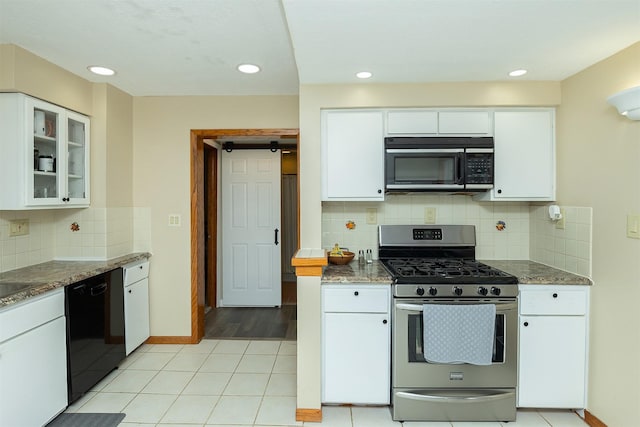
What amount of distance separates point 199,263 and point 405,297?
6.88 feet

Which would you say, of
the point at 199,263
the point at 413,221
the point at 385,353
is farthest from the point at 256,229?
the point at 385,353

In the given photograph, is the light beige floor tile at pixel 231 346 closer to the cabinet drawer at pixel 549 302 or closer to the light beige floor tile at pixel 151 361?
the light beige floor tile at pixel 151 361

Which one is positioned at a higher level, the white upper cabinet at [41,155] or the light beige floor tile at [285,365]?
the white upper cabinet at [41,155]

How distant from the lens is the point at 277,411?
2301 mm

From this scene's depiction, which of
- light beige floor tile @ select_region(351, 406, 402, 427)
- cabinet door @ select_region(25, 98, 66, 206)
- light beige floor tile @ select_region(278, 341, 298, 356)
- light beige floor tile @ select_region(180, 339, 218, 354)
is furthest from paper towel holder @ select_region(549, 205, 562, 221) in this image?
cabinet door @ select_region(25, 98, 66, 206)

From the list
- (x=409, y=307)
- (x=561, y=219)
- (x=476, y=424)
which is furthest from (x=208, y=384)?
(x=561, y=219)

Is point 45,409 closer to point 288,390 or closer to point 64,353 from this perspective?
point 64,353

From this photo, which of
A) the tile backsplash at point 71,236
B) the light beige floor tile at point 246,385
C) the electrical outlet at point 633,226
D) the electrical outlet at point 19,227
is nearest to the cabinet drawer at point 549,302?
the electrical outlet at point 633,226

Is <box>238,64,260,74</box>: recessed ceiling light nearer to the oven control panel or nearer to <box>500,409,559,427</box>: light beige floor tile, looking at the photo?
the oven control panel

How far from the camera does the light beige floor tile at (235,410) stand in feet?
7.21

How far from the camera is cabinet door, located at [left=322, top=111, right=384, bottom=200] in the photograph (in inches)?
102

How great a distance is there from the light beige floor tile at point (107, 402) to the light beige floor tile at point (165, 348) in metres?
0.70

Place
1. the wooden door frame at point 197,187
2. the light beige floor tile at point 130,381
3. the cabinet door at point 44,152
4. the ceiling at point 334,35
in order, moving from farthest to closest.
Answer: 1. the wooden door frame at point 197,187
2. the light beige floor tile at point 130,381
3. the cabinet door at point 44,152
4. the ceiling at point 334,35

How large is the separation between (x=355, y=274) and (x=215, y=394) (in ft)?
4.32
